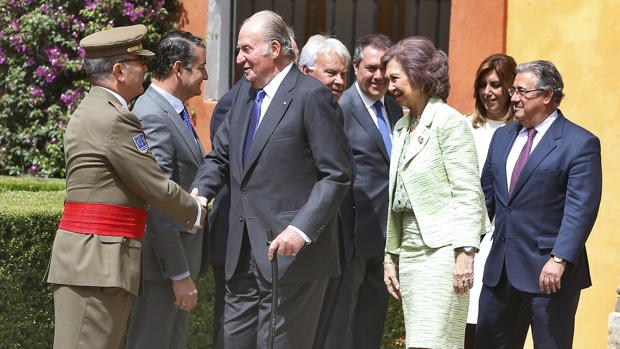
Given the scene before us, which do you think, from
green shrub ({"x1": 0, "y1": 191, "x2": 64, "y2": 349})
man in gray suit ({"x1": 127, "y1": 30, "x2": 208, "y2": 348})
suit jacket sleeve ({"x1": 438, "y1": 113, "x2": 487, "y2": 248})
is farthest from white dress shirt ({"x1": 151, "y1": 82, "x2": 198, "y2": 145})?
green shrub ({"x1": 0, "y1": 191, "x2": 64, "y2": 349})

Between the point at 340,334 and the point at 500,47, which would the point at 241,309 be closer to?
the point at 340,334

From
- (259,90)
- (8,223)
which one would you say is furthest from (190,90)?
(8,223)

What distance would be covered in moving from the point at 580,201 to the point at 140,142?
80.5 inches

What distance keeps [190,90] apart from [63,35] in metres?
4.87

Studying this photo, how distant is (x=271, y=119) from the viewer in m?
5.07

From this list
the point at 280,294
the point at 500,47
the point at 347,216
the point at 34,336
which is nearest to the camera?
the point at 280,294

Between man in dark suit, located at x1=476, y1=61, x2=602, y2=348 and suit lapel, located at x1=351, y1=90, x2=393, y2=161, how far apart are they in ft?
2.21

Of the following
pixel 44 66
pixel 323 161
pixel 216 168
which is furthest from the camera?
pixel 44 66

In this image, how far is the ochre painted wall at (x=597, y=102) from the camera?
303 inches

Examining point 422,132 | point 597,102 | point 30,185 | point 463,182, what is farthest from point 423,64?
point 30,185

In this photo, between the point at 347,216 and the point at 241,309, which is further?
the point at 347,216

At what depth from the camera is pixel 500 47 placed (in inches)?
326

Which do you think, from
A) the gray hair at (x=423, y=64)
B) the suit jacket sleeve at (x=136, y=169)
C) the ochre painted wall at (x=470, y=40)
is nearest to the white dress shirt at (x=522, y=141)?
the gray hair at (x=423, y=64)

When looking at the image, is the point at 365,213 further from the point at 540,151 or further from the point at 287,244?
the point at 287,244
